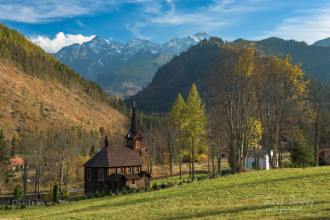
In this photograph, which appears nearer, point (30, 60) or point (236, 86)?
point (236, 86)

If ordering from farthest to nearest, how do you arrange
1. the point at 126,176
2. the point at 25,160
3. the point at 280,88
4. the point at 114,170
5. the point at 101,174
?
the point at 25,160
the point at 126,176
the point at 114,170
the point at 101,174
the point at 280,88

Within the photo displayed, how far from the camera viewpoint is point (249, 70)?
33.4 metres

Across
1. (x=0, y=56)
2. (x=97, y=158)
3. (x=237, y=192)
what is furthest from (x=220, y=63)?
(x=0, y=56)

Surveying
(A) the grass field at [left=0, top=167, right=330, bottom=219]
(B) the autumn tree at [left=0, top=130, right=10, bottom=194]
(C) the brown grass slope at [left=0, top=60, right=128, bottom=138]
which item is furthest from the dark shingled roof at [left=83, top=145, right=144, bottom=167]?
(C) the brown grass slope at [left=0, top=60, right=128, bottom=138]

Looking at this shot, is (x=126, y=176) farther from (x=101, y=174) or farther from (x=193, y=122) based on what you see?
(x=193, y=122)

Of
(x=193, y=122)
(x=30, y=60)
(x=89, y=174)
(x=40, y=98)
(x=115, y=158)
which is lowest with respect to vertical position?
(x=89, y=174)

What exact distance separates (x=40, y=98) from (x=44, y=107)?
27.7ft

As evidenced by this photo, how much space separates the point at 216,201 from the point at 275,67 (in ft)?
77.4

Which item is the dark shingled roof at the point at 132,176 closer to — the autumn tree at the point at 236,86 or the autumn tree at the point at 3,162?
the autumn tree at the point at 236,86

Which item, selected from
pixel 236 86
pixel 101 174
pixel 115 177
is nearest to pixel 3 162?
pixel 101 174

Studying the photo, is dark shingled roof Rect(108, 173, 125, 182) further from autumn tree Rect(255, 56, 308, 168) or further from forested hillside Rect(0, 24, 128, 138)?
forested hillside Rect(0, 24, 128, 138)

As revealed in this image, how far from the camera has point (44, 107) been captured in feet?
446

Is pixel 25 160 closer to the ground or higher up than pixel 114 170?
higher up

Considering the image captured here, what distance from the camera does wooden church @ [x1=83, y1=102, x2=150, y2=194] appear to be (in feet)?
156
